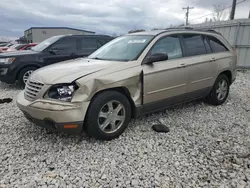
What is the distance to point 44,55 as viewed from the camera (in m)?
6.75

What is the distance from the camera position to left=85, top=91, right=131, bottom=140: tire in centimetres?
296

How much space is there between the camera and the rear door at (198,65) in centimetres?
410

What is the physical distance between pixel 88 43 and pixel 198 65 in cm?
444

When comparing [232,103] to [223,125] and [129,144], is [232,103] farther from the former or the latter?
[129,144]

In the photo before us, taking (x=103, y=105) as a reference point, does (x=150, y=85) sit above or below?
above

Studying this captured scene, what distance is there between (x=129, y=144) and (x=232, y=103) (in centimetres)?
317

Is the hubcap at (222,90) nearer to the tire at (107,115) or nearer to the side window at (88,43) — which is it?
the tire at (107,115)

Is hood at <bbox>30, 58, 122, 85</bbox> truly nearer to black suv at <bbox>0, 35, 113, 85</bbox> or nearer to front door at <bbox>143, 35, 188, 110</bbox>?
front door at <bbox>143, 35, 188, 110</bbox>

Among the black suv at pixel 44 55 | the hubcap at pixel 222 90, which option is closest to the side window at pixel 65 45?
the black suv at pixel 44 55

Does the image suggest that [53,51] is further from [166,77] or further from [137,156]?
[137,156]

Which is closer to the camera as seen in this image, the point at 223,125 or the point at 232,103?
the point at 223,125

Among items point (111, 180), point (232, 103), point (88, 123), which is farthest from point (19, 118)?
point (232, 103)

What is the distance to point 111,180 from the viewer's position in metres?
2.43

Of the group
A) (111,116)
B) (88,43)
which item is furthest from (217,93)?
(88,43)
